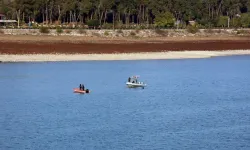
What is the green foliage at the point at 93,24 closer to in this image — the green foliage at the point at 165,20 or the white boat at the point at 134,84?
the green foliage at the point at 165,20

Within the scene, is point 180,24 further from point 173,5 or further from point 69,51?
point 69,51

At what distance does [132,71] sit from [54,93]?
1492cm

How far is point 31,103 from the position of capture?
42.5m

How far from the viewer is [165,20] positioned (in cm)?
11594

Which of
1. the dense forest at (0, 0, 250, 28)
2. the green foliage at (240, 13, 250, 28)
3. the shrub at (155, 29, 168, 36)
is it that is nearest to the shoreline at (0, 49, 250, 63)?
the shrub at (155, 29, 168, 36)

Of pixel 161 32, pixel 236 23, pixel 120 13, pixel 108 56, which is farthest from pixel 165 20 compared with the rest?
pixel 108 56

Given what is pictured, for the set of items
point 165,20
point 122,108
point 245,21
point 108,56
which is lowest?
point 108,56

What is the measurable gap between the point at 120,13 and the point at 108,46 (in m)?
37.0

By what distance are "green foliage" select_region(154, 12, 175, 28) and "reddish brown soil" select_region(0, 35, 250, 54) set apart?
53.5 ft

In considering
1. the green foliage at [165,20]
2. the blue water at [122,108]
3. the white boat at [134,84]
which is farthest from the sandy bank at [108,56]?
the green foliage at [165,20]

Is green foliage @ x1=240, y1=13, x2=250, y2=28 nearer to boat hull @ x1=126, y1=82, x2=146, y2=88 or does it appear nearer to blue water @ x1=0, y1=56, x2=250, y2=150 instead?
blue water @ x1=0, y1=56, x2=250, y2=150

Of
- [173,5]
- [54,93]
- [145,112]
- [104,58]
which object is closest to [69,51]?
[104,58]

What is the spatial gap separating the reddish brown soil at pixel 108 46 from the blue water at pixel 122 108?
14.6m

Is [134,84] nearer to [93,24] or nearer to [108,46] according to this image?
[108,46]
